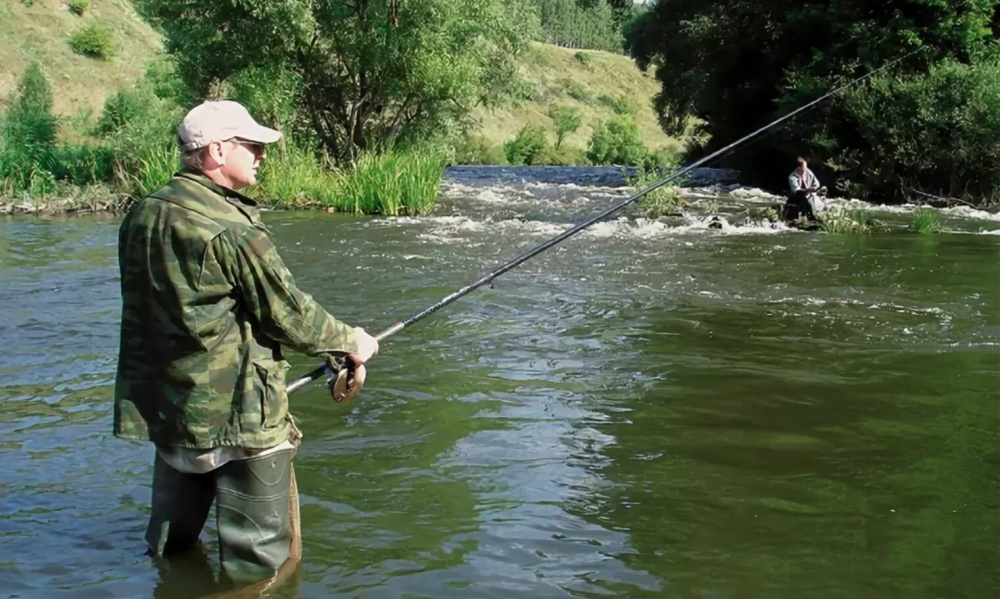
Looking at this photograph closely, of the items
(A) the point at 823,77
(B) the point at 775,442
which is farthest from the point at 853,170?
(B) the point at 775,442

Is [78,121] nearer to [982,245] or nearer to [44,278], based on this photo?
[44,278]

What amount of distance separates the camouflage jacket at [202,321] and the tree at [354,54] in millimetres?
21459

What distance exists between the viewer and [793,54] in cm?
3125

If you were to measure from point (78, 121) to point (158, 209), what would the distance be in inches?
1094

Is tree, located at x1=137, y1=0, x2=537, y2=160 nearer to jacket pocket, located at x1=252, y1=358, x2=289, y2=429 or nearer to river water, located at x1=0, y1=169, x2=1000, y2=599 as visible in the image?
river water, located at x1=0, y1=169, x2=1000, y2=599

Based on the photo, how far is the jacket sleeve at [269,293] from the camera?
346cm

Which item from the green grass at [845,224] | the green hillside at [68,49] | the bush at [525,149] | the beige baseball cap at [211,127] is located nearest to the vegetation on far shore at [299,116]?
the green grass at [845,224]

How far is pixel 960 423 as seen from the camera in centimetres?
639

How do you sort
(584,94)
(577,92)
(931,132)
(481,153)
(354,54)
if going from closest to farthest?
(931,132) → (354,54) → (481,153) → (577,92) → (584,94)

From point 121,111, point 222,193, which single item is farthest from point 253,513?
point 121,111

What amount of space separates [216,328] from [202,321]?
0.05 m

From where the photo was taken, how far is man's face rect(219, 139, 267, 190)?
142 inches

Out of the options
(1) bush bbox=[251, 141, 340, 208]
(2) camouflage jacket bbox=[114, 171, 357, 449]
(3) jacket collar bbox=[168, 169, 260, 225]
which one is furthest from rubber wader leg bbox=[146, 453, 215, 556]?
(1) bush bbox=[251, 141, 340, 208]

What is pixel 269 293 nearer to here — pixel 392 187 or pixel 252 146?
pixel 252 146
